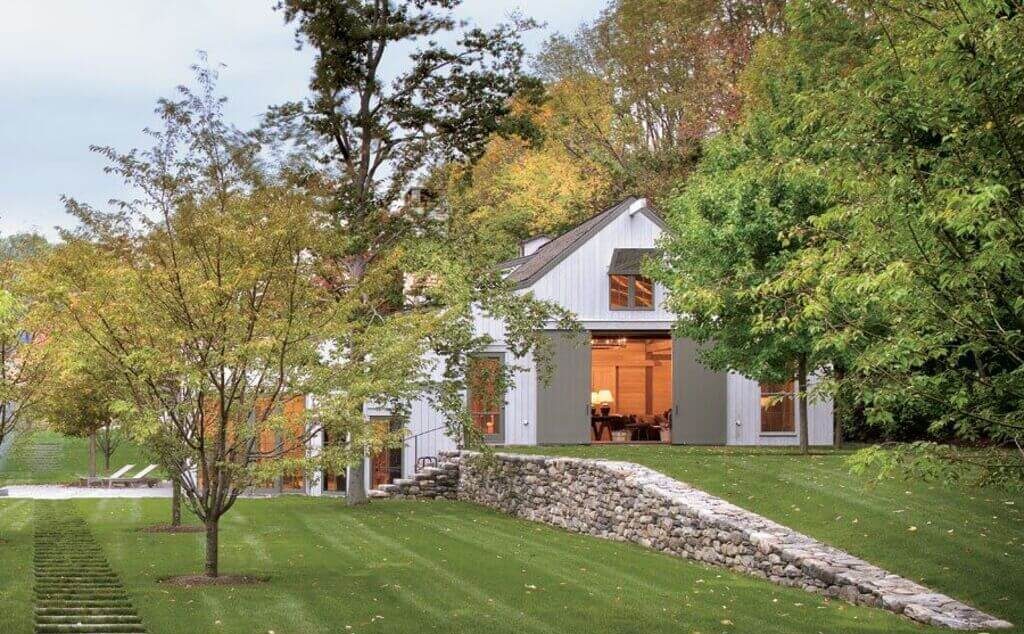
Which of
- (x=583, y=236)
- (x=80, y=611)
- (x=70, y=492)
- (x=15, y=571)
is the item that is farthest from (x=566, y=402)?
(x=80, y=611)

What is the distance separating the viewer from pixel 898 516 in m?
15.5

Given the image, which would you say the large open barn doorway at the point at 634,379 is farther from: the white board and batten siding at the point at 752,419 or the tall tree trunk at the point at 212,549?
the tall tree trunk at the point at 212,549

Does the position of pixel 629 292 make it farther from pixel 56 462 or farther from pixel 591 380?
pixel 56 462

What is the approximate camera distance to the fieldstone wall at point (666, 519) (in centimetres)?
1243

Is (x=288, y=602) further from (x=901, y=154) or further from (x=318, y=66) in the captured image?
(x=318, y=66)

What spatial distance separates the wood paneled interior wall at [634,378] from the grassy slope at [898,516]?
46.2 ft

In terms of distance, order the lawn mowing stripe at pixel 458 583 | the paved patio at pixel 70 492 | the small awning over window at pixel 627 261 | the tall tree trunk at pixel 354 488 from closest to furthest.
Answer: the lawn mowing stripe at pixel 458 583
the tall tree trunk at pixel 354 488
the small awning over window at pixel 627 261
the paved patio at pixel 70 492

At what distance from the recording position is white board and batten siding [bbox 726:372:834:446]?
28.4 metres

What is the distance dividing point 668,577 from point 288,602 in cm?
479

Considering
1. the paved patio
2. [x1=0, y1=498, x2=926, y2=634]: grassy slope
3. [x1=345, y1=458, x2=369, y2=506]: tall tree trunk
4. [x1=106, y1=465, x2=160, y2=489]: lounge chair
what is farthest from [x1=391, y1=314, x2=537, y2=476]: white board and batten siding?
[x1=106, y1=465, x2=160, y2=489]: lounge chair

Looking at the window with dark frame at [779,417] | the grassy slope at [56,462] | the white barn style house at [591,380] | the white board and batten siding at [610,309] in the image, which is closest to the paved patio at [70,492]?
the grassy slope at [56,462]

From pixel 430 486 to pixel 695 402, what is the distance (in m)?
6.69

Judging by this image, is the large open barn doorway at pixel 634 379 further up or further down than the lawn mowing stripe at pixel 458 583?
further up

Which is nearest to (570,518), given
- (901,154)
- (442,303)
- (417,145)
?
(442,303)
